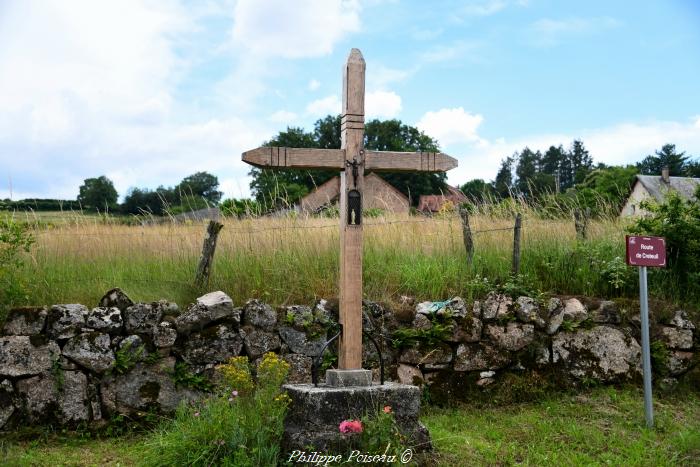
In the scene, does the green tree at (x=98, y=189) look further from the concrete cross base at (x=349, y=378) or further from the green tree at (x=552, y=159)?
the green tree at (x=552, y=159)

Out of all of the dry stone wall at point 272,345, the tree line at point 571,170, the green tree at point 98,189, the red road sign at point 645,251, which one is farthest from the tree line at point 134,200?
the tree line at point 571,170

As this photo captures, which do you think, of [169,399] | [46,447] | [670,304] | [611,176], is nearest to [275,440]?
[169,399]

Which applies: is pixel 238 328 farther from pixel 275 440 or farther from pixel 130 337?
pixel 275 440

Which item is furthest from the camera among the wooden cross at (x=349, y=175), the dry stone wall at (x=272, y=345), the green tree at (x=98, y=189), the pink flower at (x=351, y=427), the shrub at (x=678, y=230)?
the green tree at (x=98, y=189)

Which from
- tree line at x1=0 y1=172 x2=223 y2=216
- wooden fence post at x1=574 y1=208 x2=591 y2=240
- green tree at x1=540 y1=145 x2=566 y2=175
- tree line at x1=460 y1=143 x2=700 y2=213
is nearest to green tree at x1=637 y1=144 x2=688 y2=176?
tree line at x1=460 y1=143 x2=700 y2=213

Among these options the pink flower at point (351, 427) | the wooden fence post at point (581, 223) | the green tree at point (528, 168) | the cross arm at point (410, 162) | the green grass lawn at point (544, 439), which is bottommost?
the green grass lawn at point (544, 439)

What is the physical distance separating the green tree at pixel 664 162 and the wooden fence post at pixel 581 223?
143 feet

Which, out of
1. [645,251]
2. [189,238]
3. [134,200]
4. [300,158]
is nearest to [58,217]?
[189,238]

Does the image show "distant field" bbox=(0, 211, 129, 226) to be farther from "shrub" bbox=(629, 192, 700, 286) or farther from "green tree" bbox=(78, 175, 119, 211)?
"green tree" bbox=(78, 175, 119, 211)

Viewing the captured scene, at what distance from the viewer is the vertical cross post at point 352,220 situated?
18.2 feet

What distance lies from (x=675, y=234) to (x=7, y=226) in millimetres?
7923

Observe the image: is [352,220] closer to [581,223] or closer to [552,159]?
[581,223]

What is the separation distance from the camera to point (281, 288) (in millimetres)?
7672

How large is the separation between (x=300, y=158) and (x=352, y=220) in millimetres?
666
